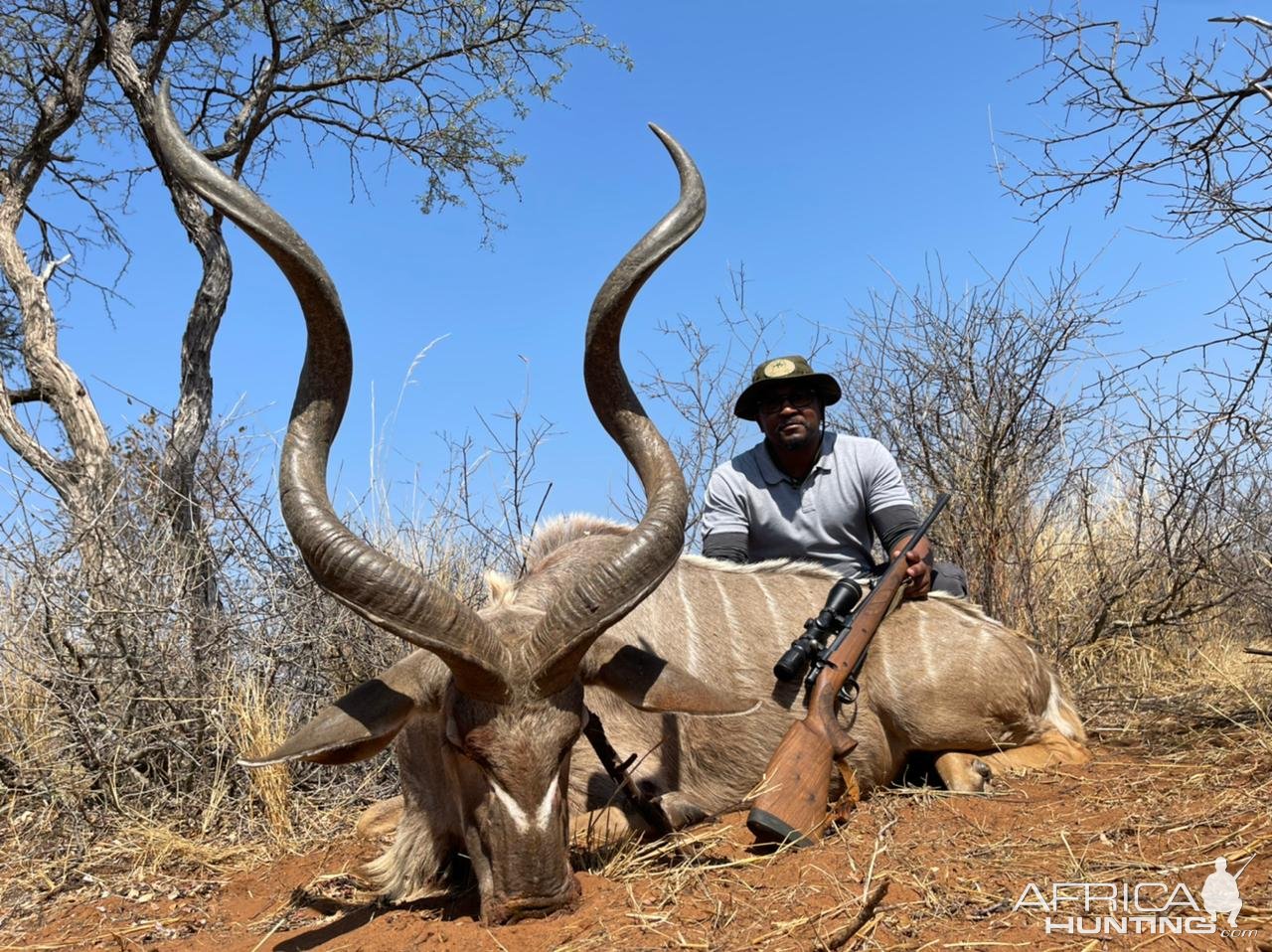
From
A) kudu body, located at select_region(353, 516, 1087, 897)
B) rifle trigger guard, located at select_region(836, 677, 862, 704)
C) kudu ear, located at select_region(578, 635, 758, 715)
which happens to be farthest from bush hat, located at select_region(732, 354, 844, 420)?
kudu ear, located at select_region(578, 635, 758, 715)

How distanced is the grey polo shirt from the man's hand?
580 millimetres

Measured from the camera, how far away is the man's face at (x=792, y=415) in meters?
5.13

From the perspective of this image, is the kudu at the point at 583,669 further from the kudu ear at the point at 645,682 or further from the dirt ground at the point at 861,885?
the dirt ground at the point at 861,885

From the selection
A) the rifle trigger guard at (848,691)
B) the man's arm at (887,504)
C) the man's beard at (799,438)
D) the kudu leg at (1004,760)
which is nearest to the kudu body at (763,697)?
the kudu leg at (1004,760)

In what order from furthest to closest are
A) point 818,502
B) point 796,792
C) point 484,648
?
point 818,502, point 796,792, point 484,648

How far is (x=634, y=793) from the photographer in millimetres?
3488

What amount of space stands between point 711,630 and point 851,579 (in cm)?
60

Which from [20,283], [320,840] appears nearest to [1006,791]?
[320,840]

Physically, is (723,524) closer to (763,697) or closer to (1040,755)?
(763,697)

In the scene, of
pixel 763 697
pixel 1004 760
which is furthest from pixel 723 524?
pixel 1004 760

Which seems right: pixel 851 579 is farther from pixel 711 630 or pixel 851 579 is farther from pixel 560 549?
pixel 560 549

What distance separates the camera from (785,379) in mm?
5121

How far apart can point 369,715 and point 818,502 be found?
2.81m

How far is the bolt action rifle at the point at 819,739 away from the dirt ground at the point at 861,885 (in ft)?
0.30
